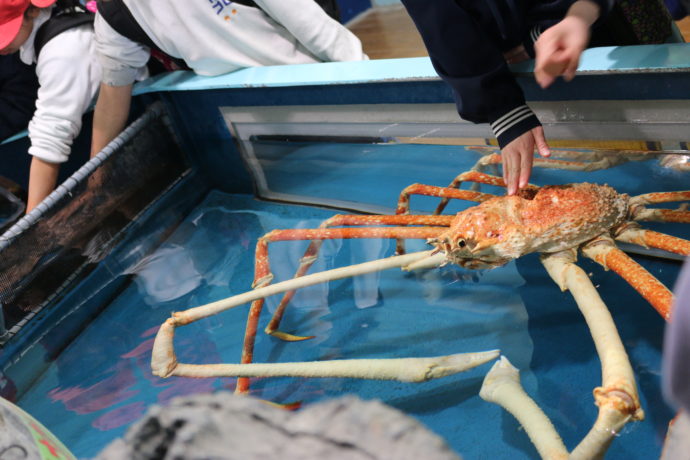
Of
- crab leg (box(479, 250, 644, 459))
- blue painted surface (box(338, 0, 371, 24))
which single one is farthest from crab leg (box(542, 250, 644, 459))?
blue painted surface (box(338, 0, 371, 24))

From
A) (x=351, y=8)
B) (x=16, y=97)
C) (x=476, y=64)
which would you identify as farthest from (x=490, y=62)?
(x=351, y=8)

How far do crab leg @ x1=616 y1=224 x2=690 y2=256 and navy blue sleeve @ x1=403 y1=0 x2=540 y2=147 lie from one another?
0.19m

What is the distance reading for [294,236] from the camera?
0.98m

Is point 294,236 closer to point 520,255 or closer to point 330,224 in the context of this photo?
point 330,224

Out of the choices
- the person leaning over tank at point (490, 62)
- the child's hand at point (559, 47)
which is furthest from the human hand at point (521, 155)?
the child's hand at point (559, 47)

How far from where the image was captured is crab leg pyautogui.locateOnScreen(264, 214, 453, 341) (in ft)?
2.85

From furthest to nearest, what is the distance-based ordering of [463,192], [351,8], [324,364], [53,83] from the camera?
[351,8], [53,83], [463,192], [324,364]

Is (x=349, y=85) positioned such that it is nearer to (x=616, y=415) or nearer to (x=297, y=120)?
(x=297, y=120)

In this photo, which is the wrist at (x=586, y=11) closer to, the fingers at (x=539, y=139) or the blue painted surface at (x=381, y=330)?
the fingers at (x=539, y=139)

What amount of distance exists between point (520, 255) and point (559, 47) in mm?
271

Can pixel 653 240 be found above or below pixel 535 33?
below

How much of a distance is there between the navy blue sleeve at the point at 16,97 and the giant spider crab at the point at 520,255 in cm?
110

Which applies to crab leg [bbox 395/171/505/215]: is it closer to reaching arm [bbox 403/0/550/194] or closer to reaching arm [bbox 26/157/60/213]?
reaching arm [bbox 403/0/550/194]

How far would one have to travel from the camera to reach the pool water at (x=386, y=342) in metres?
0.60
